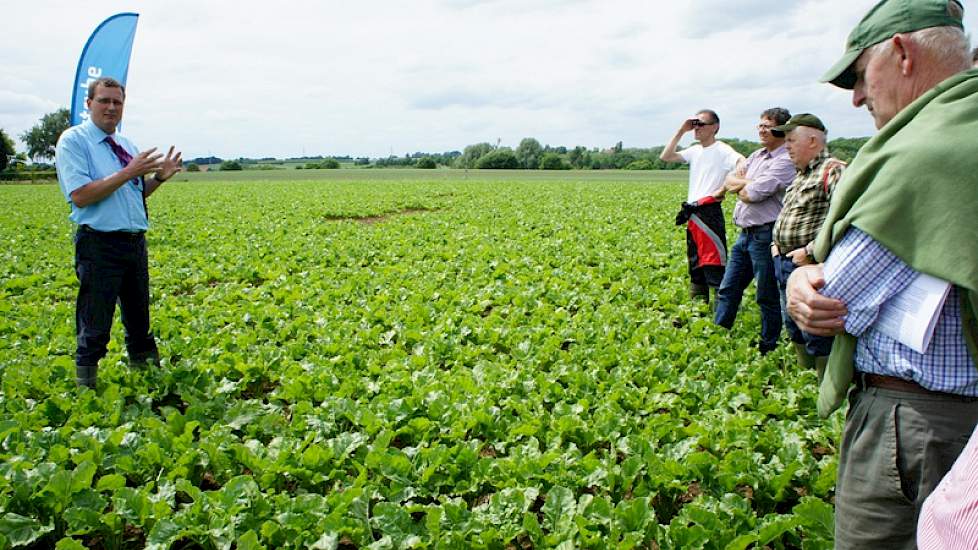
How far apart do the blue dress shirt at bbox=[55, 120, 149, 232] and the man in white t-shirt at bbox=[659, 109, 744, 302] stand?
515 centimetres

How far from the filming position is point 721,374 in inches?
204

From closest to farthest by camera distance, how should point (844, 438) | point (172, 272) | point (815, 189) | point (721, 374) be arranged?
1. point (844, 438)
2. point (815, 189)
3. point (721, 374)
4. point (172, 272)

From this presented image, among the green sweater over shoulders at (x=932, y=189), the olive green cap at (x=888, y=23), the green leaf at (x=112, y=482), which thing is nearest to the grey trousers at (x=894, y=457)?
the green sweater over shoulders at (x=932, y=189)

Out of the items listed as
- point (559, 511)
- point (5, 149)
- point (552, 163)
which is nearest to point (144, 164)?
point (559, 511)

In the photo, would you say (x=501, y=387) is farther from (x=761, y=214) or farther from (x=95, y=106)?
(x=95, y=106)

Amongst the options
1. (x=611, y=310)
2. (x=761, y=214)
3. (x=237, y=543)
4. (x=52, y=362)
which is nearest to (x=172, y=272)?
(x=52, y=362)

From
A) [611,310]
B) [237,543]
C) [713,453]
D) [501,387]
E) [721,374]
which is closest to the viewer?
[237,543]

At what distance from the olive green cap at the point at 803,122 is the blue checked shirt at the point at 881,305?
322 cm

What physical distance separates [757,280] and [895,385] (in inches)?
160

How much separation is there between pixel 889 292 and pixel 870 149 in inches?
15.5

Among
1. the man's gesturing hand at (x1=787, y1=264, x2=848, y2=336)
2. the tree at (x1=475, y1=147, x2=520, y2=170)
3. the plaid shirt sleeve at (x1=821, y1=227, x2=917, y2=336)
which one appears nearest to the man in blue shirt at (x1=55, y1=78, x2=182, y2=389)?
the man's gesturing hand at (x1=787, y1=264, x2=848, y2=336)

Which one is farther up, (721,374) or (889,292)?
(889,292)

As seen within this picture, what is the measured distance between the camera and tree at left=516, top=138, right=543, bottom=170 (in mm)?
86375

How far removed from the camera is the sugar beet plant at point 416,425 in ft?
10.2
